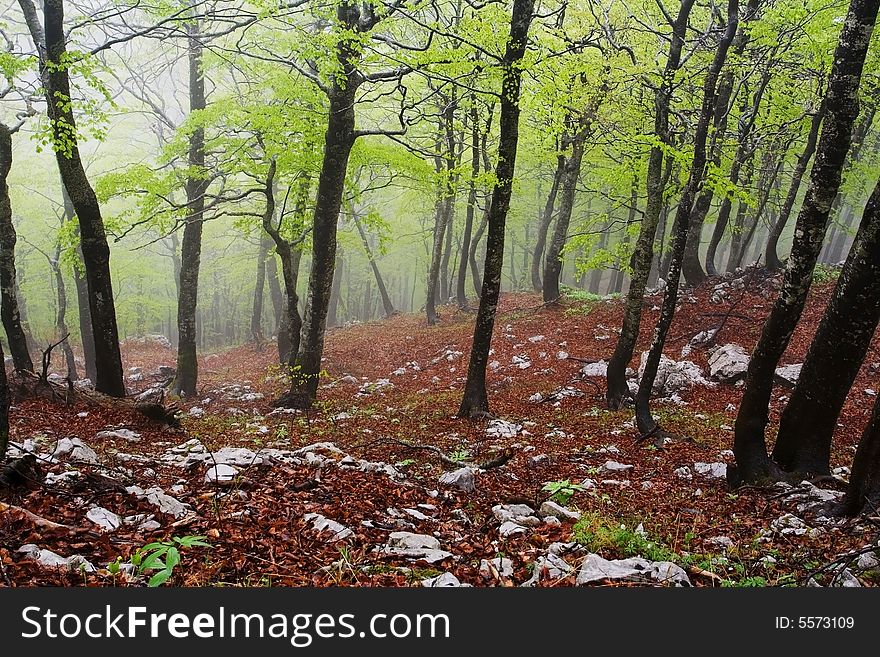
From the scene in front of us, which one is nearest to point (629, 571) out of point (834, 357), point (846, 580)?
point (846, 580)

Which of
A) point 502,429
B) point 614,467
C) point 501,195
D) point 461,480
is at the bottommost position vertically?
point 502,429

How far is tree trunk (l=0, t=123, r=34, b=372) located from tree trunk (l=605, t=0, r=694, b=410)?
11.7m

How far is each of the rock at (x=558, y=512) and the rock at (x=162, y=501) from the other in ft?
11.3

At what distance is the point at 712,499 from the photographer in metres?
5.96

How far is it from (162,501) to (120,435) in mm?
4182

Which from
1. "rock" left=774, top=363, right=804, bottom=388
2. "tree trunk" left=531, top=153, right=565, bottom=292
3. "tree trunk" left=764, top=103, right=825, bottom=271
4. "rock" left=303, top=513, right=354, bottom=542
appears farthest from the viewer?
"tree trunk" left=531, top=153, right=565, bottom=292

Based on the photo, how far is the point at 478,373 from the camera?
32.9 feet

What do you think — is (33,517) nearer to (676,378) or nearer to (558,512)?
(558,512)

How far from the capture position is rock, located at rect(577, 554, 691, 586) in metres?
3.69

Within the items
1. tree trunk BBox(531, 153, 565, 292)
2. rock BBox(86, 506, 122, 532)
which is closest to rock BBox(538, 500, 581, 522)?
rock BBox(86, 506, 122, 532)

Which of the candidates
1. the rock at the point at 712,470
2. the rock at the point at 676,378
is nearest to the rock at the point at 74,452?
the rock at the point at 712,470

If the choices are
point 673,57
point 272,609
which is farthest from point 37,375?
point 673,57

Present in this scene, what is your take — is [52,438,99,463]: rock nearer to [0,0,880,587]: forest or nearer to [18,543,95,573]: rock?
[0,0,880,587]: forest

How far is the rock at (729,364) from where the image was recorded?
38.1 feet
